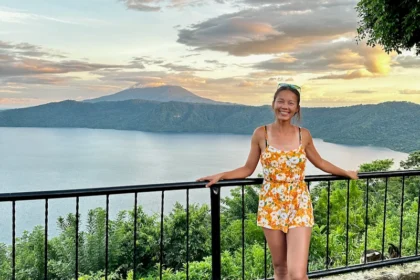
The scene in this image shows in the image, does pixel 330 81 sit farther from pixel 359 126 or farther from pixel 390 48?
pixel 390 48

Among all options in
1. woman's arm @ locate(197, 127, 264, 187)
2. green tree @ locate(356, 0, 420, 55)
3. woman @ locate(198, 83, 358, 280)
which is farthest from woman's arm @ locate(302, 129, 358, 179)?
green tree @ locate(356, 0, 420, 55)

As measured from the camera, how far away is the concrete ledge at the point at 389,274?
3.19 metres

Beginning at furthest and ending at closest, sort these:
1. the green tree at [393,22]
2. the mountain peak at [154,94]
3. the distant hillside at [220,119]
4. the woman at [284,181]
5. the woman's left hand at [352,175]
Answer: the mountain peak at [154,94]
the distant hillside at [220,119]
the green tree at [393,22]
the woman's left hand at [352,175]
the woman at [284,181]

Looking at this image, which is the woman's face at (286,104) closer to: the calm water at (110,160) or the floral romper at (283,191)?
the floral romper at (283,191)

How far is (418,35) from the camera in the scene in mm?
8156

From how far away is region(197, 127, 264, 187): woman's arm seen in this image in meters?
2.39

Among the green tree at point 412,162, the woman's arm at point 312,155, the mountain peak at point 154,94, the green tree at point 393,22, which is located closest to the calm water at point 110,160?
the green tree at point 412,162

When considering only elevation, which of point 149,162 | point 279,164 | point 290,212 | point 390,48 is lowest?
point 149,162

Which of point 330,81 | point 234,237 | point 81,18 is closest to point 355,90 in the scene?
point 330,81

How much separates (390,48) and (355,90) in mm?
33737

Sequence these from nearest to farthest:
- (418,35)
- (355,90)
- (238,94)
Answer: (418,35)
(355,90)
(238,94)

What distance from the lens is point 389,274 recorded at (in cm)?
326

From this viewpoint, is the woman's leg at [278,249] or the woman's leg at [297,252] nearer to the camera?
the woman's leg at [297,252]

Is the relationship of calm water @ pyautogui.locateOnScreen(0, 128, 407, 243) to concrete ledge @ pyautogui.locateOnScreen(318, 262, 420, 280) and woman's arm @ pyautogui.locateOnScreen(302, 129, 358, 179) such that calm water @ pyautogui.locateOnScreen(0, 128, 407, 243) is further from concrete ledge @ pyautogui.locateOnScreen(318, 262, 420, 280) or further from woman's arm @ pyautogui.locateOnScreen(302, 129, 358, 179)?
woman's arm @ pyautogui.locateOnScreen(302, 129, 358, 179)
